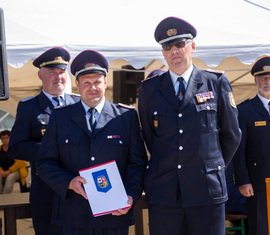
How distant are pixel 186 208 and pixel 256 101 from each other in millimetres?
1670

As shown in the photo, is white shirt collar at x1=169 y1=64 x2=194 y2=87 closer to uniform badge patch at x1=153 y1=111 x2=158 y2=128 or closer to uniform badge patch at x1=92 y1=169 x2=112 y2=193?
uniform badge patch at x1=153 y1=111 x2=158 y2=128

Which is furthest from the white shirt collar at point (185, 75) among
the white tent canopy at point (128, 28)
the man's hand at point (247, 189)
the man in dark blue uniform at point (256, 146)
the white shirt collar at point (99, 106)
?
the white tent canopy at point (128, 28)

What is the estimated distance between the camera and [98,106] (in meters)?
3.62

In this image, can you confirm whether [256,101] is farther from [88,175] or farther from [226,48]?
[88,175]

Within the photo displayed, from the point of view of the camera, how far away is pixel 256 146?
4766mm

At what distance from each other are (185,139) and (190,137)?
0.03 metres

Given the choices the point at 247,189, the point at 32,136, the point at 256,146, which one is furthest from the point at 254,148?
the point at 32,136

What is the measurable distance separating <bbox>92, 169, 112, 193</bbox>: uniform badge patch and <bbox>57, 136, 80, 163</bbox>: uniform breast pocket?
189 millimetres

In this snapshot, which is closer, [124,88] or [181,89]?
[181,89]

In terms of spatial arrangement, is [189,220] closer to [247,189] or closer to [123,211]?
[123,211]

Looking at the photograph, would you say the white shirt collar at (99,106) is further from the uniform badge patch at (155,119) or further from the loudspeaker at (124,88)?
the loudspeaker at (124,88)

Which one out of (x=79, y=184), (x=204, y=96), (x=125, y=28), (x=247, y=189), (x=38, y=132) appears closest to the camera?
(x=79, y=184)

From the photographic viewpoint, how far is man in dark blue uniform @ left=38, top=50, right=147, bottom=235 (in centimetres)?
350

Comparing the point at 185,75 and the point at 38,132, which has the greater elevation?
the point at 185,75
